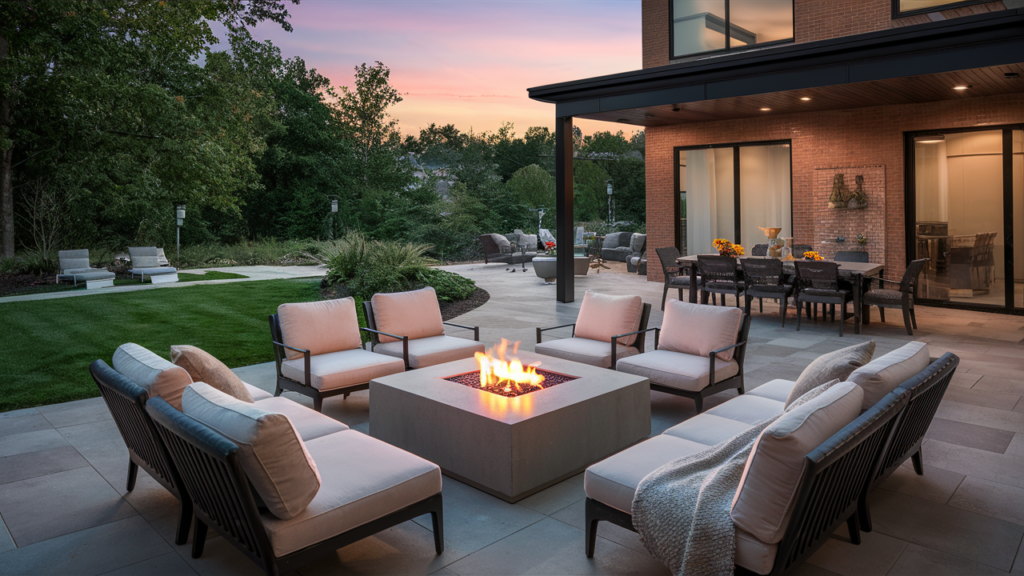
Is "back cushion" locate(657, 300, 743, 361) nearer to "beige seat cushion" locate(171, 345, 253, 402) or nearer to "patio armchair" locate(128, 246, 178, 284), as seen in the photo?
"beige seat cushion" locate(171, 345, 253, 402)

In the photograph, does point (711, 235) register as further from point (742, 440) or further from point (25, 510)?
point (25, 510)

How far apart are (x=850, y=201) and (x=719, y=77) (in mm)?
3884

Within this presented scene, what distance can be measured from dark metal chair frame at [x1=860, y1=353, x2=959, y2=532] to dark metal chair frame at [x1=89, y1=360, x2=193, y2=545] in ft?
10.7

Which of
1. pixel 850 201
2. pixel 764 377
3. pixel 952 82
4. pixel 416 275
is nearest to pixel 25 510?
pixel 764 377

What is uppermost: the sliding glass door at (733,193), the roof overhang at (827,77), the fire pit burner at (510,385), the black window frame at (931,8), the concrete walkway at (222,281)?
the black window frame at (931,8)

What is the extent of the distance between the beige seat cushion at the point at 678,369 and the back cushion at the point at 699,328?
81 millimetres

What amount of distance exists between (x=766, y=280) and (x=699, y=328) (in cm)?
429

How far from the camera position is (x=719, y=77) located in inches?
376

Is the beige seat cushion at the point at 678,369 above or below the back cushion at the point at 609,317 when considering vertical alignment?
below

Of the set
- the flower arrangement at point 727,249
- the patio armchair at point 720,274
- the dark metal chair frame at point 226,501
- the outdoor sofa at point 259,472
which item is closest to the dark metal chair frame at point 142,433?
the outdoor sofa at point 259,472

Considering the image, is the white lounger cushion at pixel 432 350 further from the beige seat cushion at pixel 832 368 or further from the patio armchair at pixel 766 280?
the patio armchair at pixel 766 280

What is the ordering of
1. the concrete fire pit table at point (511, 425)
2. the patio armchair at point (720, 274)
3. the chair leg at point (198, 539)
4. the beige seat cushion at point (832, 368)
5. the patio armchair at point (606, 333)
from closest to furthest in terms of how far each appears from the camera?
1. the chair leg at point (198, 539)
2. the beige seat cushion at point (832, 368)
3. the concrete fire pit table at point (511, 425)
4. the patio armchair at point (606, 333)
5. the patio armchair at point (720, 274)

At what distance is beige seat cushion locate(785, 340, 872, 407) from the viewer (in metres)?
3.24

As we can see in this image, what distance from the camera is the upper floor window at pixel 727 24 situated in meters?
12.3
